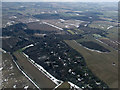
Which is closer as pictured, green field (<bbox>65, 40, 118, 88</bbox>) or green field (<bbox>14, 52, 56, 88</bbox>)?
green field (<bbox>14, 52, 56, 88</bbox>)

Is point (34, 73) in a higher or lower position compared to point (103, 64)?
lower

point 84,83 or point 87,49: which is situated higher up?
point 87,49

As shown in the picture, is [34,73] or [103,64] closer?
[34,73]

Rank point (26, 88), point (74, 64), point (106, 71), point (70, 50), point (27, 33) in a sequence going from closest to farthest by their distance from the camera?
point (26, 88) < point (106, 71) < point (74, 64) < point (70, 50) < point (27, 33)

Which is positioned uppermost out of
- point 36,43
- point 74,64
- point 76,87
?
point 36,43

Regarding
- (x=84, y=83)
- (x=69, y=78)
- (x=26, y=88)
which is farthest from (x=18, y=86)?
(x=84, y=83)

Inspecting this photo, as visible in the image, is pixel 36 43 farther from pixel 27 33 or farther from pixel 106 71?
pixel 106 71

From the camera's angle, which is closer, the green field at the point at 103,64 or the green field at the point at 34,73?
the green field at the point at 34,73

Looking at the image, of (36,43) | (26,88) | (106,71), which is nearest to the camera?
(26,88)
